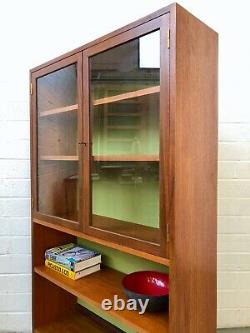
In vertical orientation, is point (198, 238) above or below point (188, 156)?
below

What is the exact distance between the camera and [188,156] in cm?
109

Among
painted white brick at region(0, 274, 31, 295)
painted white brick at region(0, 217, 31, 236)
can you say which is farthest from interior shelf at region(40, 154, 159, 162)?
painted white brick at region(0, 274, 31, 295)

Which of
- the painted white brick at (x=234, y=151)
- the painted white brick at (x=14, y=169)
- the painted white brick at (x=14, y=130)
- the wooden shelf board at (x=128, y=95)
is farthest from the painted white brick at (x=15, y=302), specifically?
the painted white brick at (x=234, y=151)

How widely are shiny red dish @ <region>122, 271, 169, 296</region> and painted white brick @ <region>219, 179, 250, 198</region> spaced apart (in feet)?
1.84

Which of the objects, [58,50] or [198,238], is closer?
[198,238]

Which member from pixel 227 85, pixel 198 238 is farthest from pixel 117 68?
pixel 198 238

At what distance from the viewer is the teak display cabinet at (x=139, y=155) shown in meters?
1.05

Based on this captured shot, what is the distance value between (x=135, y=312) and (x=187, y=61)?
1.00 m

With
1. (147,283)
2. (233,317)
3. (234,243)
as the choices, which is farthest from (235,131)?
(233,317)

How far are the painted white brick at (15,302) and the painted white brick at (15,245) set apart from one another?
0.90 feet

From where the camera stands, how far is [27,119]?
1886 mm

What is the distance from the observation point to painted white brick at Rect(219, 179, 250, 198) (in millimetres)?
1680

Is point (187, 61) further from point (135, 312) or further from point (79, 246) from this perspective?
point (79, 246)

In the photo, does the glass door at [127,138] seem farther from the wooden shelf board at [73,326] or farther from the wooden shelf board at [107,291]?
the wooden shelf board at [73,326]
